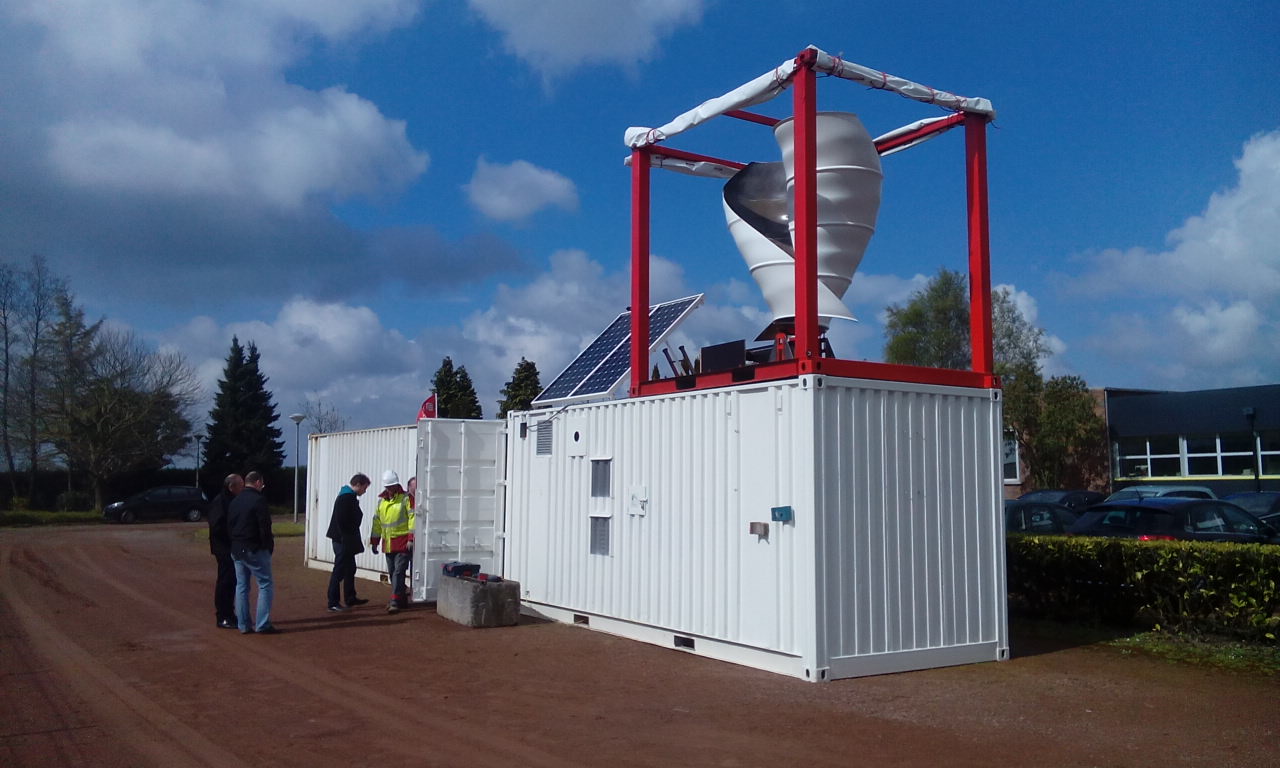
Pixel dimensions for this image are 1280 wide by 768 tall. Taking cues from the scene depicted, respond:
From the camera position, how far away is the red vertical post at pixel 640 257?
37.5ft

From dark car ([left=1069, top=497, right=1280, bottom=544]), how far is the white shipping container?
490 cm

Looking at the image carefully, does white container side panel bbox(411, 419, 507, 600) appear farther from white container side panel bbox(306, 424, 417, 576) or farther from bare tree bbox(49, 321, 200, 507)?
bare tree bbox(49, 321, 200, 507)

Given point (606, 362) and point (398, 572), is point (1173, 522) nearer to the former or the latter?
point (606, 362)

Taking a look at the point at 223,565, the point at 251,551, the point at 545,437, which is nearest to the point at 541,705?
the point at 251,551

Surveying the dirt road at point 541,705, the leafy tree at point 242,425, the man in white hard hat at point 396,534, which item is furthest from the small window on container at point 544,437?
the leafy tree at point 242,425

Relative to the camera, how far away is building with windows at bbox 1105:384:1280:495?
3128 centimetres

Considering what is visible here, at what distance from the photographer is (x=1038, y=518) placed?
1698cm

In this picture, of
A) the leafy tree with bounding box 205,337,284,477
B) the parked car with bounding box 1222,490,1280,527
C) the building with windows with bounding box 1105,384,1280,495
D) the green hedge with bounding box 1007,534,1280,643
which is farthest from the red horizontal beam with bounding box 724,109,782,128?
the leafy tree with bounding box 205,337,284,477

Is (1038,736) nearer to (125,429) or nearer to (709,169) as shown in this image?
(709,169)

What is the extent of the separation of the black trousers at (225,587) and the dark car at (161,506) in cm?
2828

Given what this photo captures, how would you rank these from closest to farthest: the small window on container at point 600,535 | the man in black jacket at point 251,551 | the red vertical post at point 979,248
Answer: the red vertical post at point 979,248
the man in black jacket at point 251,551
the small window on container at point 600,535

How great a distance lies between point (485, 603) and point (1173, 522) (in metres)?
9.62

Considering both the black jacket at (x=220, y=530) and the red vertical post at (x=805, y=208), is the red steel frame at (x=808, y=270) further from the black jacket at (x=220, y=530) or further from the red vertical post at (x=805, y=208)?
the black jacket at (x=220, y=530)

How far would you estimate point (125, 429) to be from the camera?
41.0 meters
